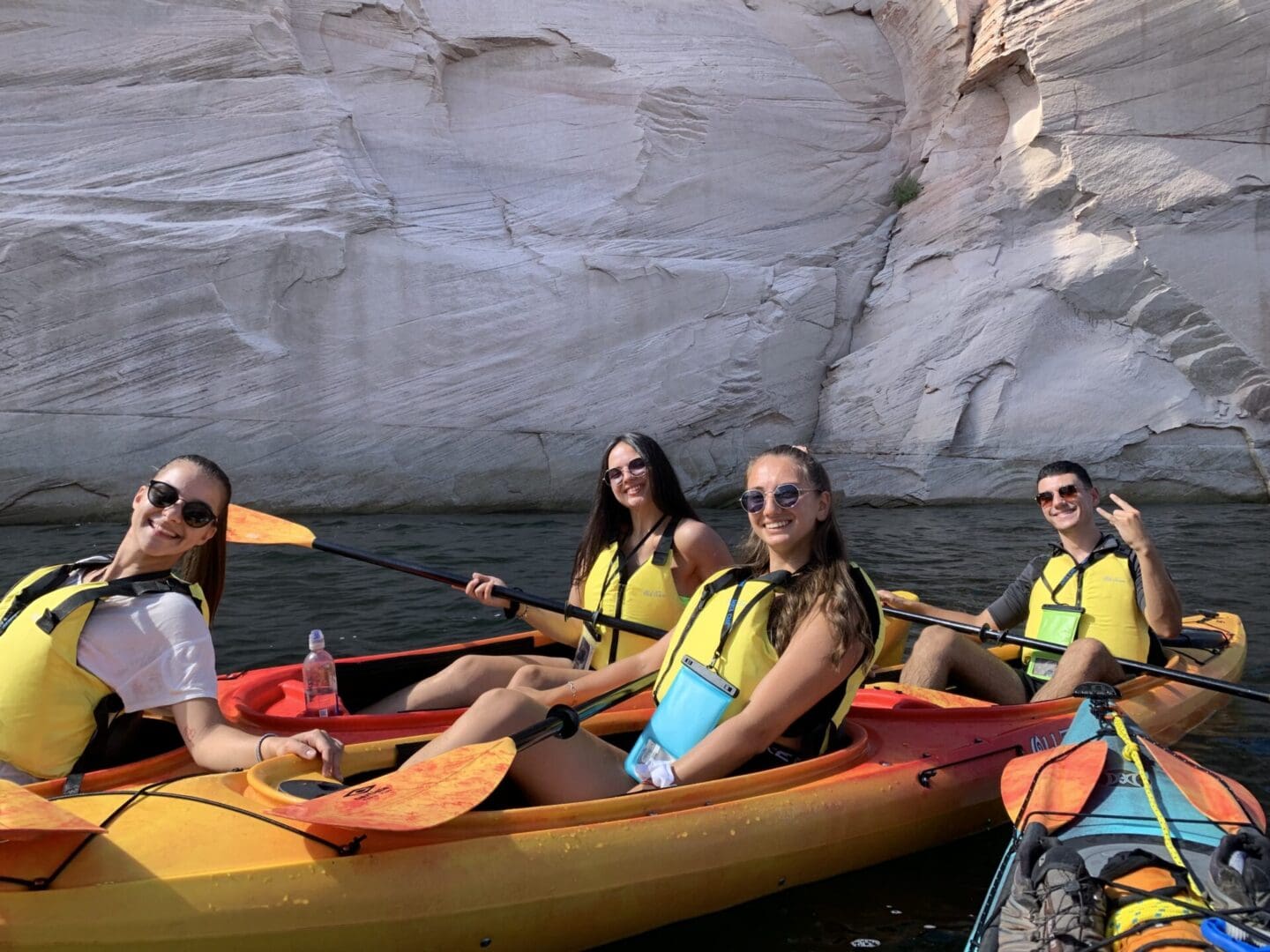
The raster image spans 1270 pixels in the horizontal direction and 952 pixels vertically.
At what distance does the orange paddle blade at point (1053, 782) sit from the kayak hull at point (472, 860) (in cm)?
33

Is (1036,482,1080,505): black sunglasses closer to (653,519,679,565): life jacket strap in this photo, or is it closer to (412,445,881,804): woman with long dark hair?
(653,519,679,565): life jacket strap

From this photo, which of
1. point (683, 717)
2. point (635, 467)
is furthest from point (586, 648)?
point (683, 717)

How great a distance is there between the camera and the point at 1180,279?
11.4 metres

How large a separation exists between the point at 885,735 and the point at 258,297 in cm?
846

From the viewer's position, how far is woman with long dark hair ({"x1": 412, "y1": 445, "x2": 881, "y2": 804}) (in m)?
2.53

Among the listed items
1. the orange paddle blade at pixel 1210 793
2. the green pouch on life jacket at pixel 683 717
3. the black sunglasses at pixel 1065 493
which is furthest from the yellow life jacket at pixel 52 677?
the black sunglasses at pixel 1065 493

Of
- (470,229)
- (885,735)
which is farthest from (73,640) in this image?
(470,229)

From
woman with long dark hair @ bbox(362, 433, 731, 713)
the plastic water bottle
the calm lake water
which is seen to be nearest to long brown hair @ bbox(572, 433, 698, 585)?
woman with long dark hair @ bbox(362, 433, 731, 713)

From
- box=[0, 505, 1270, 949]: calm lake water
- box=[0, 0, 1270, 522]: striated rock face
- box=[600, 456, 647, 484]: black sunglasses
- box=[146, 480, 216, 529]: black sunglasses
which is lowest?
box=[0, 505, 1270, 949]: calm lake water

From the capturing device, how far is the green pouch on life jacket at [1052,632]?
3.94 m

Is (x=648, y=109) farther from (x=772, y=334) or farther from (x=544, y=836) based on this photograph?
(x=544, y=836)

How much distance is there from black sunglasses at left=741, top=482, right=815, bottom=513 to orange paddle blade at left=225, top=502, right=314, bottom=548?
1969 mm

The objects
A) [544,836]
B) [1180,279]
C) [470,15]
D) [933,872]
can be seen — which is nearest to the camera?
[544,836]

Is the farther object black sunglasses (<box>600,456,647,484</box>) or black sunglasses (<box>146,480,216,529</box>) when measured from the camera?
black sunglasses (<box>600,456,647,484</box>)
